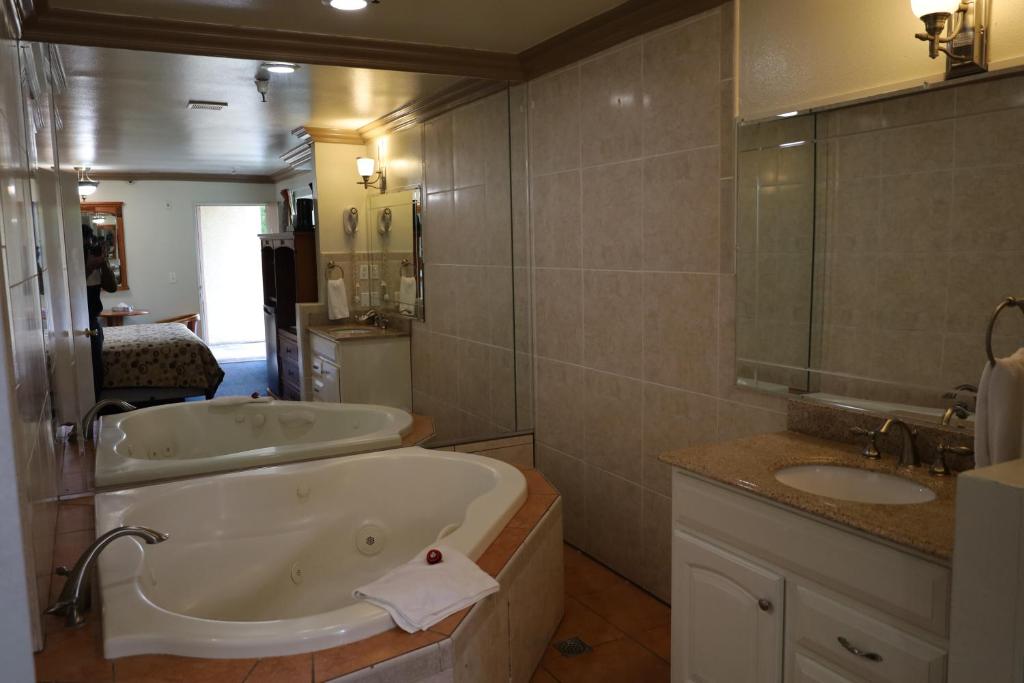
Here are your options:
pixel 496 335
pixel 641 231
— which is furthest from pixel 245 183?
pixel 641 231

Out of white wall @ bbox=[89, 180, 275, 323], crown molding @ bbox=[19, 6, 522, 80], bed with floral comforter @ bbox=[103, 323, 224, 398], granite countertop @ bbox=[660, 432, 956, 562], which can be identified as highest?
crown molding @ bbox=[19, 6, 522, 80]

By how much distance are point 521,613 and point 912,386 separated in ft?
4.30

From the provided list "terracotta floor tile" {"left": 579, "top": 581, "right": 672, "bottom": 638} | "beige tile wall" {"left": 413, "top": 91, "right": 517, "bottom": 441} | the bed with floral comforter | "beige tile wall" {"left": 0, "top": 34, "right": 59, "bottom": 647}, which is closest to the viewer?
"beige tile wall" {"left": 0, "top": 34, "right": 59, "bottom": 647}

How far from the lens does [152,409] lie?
3.07 m

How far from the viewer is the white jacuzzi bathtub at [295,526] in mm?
2377

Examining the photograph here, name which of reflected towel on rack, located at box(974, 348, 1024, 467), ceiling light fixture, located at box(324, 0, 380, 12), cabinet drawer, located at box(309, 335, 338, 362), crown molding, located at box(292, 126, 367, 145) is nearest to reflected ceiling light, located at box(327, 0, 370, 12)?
ceiling light fixture, located at box(324, 0, 380, 12)

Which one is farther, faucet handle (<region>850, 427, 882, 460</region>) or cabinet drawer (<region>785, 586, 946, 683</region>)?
faucet handle (<region>850, 427, 882, 460</region>)

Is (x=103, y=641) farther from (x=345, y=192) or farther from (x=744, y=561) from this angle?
(x=345, y=192)

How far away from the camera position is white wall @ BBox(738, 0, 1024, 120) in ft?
5.78

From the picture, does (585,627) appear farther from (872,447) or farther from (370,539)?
(872,447)

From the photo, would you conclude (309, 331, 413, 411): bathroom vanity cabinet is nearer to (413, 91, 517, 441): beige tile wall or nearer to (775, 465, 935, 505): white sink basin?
(413, 91, 517, 441): beige tile wall

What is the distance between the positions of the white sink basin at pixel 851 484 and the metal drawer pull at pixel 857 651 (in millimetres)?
356

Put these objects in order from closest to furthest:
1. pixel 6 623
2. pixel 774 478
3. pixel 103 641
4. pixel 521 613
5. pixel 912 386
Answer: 1. pixel 6 623
2. pixel 103 641
3. pixel 774 478
4. pixel 912 386
5. pixel 521 613

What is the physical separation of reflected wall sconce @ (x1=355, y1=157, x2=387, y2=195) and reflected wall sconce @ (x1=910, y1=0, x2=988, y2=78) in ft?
7.08
